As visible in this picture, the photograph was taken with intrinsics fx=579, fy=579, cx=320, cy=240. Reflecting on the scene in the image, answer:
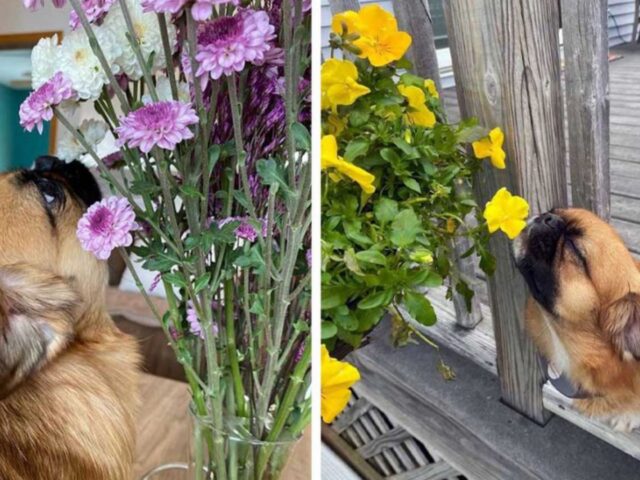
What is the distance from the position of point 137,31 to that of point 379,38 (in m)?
0.25

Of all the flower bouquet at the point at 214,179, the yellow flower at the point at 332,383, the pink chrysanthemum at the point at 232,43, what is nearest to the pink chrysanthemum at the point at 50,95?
the flower bouquet at the point at 214,179

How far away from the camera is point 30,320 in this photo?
0.57 meters

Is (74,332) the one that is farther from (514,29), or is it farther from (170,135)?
(514,29)

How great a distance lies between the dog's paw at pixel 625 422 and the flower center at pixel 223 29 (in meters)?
0.45

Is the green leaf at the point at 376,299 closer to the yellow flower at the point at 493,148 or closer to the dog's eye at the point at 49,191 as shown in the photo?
the yellow flower at the point at 493,148

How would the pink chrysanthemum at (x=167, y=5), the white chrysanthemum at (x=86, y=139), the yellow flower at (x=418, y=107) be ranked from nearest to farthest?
the pink chrysanthemum at (x=167, y=5)
the white chrysanthemum at (x=86, y=139)
the yellow flower at (x=418, y=107)

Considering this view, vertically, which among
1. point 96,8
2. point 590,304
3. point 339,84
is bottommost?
point 590,304

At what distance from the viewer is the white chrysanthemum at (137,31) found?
42 cm

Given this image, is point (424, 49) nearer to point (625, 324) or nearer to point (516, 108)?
point (516, 108)

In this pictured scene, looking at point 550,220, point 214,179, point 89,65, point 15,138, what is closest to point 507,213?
point 550,220

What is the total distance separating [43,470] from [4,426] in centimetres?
7

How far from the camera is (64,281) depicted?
63 cm

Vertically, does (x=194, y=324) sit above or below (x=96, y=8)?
below

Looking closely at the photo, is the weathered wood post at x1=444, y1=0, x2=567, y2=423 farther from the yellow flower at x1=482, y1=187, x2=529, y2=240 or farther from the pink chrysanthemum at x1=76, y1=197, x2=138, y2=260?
the pink chrysanthemum at x1=76, y1=197, x2=138, y2=260
